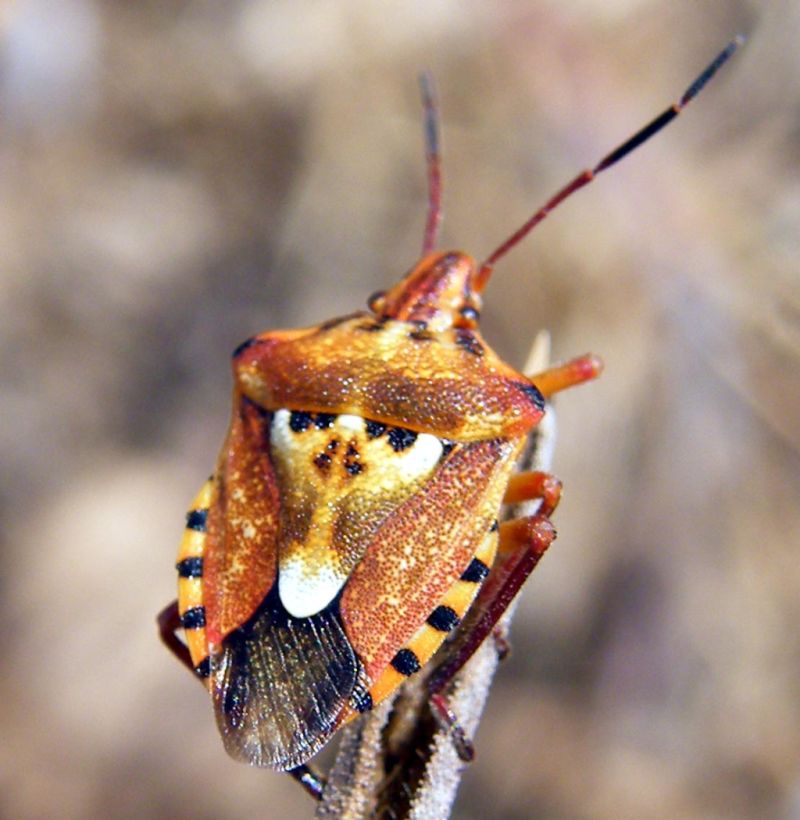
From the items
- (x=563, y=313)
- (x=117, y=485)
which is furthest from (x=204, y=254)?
(x=563, y=313)

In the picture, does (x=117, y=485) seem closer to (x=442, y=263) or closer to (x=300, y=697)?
(x=442, y=263)

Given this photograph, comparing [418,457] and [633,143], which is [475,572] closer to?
[418,457]

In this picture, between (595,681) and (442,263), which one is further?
(595,681)

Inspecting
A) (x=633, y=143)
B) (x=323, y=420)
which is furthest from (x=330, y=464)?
(x=633, y=143)

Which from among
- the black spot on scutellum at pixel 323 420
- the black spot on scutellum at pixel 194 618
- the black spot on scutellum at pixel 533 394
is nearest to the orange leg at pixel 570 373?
the black spot on scutellum at pixel 533 394

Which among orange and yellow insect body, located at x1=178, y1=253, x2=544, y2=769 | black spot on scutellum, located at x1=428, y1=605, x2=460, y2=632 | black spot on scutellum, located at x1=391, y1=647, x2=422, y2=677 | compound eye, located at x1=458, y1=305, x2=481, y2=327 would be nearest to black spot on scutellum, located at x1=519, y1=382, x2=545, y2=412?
orange and yellow insect body, located at x1=178, y1=253, x2=544, y2=769

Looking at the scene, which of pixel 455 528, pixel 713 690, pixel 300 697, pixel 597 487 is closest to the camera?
pixel 300 697
